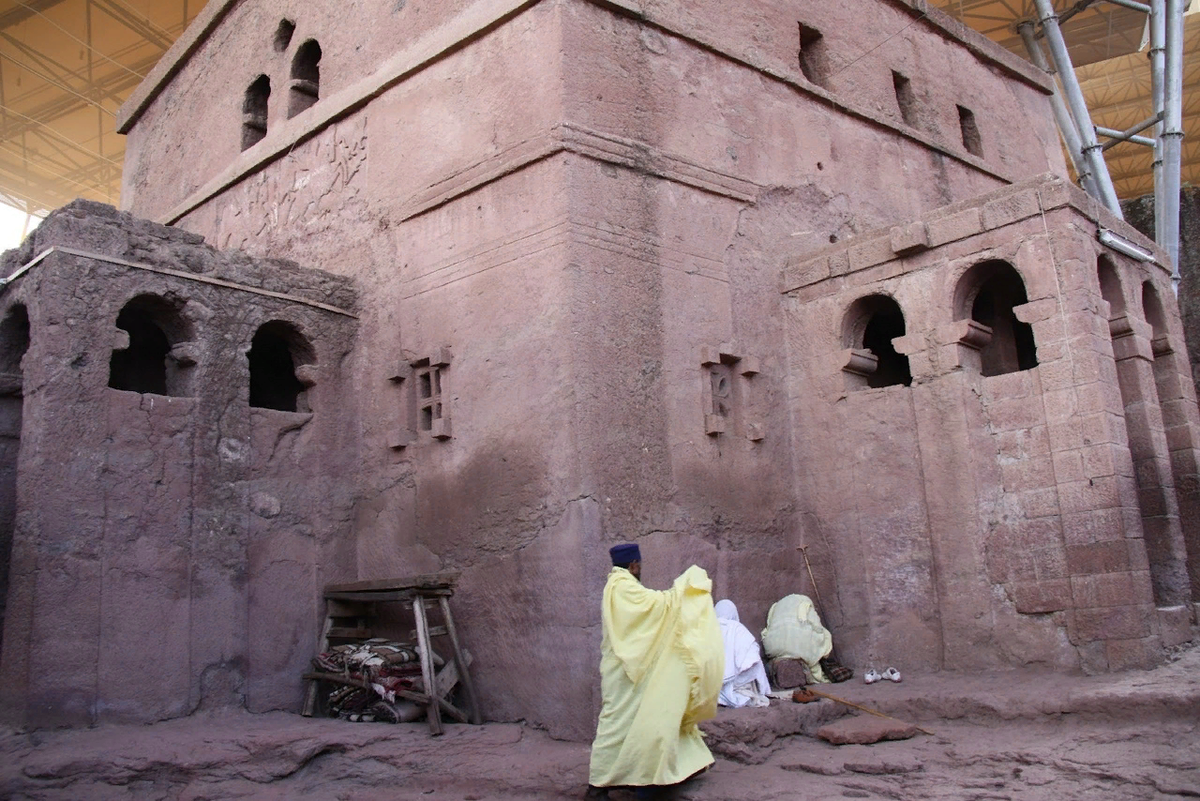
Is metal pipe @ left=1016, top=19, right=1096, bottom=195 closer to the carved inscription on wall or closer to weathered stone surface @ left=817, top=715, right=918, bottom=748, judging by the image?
the carved inscription on wall

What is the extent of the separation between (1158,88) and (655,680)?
10.9 meters

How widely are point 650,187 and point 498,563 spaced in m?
2.98

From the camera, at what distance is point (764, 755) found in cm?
600

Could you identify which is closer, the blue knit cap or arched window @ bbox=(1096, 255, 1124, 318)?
the blue knit cap

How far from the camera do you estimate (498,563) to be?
22.9ft

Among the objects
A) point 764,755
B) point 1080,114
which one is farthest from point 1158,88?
point 764,755

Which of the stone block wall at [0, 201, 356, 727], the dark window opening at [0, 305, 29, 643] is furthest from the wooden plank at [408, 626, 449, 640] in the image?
the dark window opening at [0, 305, 29, 643]

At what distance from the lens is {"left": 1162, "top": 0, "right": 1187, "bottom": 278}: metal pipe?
11633 mm

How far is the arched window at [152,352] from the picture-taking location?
24.5ft

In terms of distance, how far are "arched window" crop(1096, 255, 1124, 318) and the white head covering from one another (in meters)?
3.57

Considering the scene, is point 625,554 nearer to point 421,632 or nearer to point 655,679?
point 655,679

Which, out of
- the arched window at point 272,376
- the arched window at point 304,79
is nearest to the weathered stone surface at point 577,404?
the arched window at point 272,376

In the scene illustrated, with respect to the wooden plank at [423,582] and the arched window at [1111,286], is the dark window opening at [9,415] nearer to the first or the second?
the wooden plank at [423,582]

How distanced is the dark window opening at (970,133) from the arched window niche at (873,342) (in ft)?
9.32
